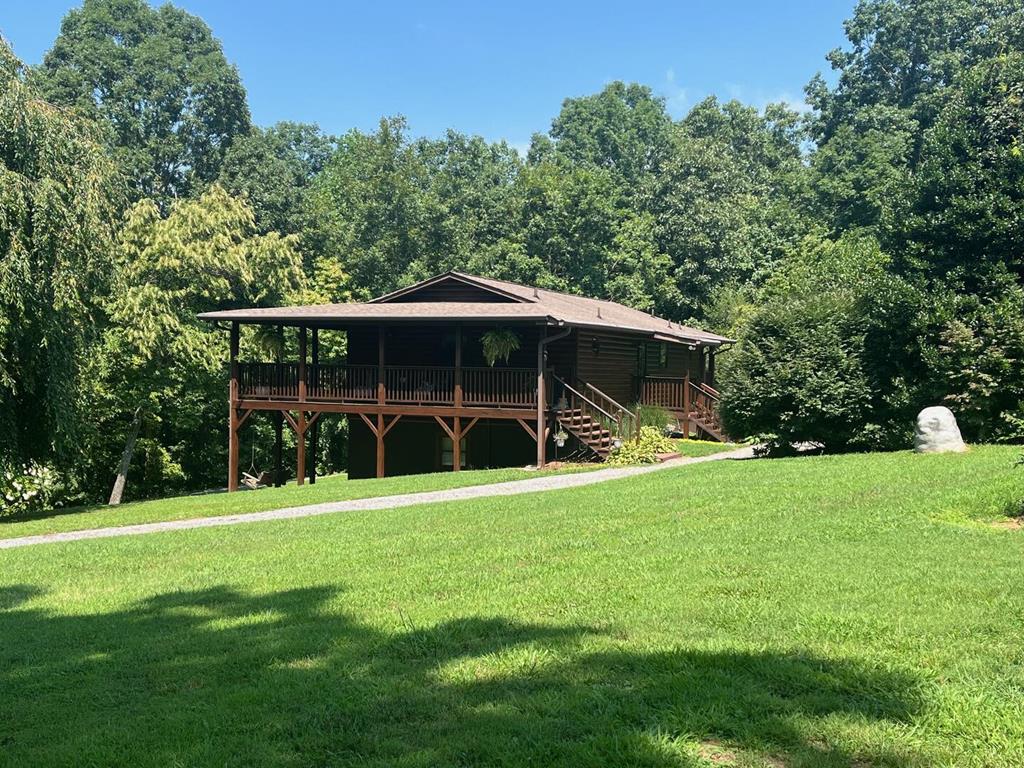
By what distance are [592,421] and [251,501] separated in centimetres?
845

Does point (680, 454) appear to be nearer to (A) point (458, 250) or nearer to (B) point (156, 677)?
(B) point (156, 677)

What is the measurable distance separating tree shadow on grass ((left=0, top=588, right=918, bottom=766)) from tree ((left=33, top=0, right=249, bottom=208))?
4787 cm

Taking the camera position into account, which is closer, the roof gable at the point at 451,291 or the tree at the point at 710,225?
the roof gable at the point at 451,291

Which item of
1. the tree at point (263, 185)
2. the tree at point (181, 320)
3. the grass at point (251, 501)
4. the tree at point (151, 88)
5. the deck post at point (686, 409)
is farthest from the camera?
the tree at point (151, 88)

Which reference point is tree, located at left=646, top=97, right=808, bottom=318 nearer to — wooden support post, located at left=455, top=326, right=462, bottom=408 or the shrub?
the shrub

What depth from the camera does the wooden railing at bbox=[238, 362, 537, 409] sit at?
67.9 ft

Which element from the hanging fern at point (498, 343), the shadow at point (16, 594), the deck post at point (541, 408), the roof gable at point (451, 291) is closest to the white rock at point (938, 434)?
the deck post at point (541, 408)

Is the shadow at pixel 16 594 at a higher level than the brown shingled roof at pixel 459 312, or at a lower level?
lower

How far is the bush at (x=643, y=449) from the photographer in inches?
782

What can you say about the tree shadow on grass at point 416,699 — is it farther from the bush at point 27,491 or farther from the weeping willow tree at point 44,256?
the bush at point 27,491

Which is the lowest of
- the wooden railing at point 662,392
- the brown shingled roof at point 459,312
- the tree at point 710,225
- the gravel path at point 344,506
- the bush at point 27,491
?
the bush at point 27,491

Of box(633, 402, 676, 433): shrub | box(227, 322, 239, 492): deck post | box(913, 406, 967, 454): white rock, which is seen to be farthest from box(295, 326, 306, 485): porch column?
box(913, 406, 967, 454): white rock

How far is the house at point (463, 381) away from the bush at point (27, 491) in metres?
4.57

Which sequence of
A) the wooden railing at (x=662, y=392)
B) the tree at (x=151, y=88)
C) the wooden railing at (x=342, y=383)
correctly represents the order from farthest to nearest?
the tree at (x=151, y=88)
the wooden railing at (x=662, y=392)
the wooden railing at (x=342, y=383)
